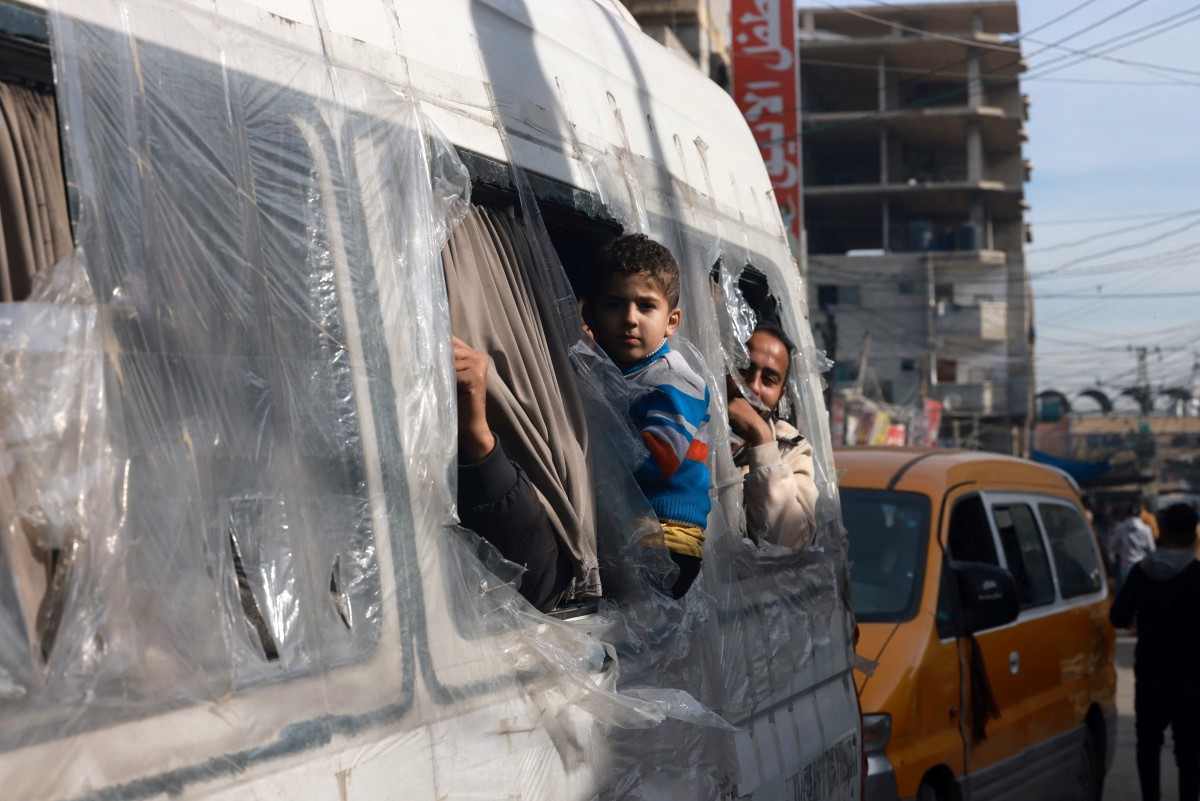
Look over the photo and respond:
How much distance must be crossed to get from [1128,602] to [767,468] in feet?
14.0

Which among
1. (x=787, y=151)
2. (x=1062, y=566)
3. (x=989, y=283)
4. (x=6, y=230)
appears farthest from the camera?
(x=989, y=283)

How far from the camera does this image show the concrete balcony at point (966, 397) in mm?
50156

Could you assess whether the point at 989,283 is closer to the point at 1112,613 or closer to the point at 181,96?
the point at 1112,613

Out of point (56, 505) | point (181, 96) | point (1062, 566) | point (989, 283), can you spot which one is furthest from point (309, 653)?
point (989, 283)

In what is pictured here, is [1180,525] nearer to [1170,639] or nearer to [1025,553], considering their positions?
[1170,639]

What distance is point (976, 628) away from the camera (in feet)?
17.9

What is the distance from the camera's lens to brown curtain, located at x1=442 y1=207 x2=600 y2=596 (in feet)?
7.32

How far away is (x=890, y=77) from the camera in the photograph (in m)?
51.3

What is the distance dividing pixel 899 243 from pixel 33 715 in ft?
183

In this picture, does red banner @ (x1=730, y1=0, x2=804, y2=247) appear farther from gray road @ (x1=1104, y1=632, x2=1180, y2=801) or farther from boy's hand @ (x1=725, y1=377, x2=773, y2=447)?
boy's hand @ (x1=725, y1=377, x2=773, y2=447)

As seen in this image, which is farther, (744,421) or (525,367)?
(744,421)

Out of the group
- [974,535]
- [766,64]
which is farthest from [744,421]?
[766,64]

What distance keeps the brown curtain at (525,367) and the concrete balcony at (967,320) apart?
4850 cm

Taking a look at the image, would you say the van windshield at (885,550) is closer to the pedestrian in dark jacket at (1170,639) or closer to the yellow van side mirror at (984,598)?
the yellow van side mirror at (984,598)
